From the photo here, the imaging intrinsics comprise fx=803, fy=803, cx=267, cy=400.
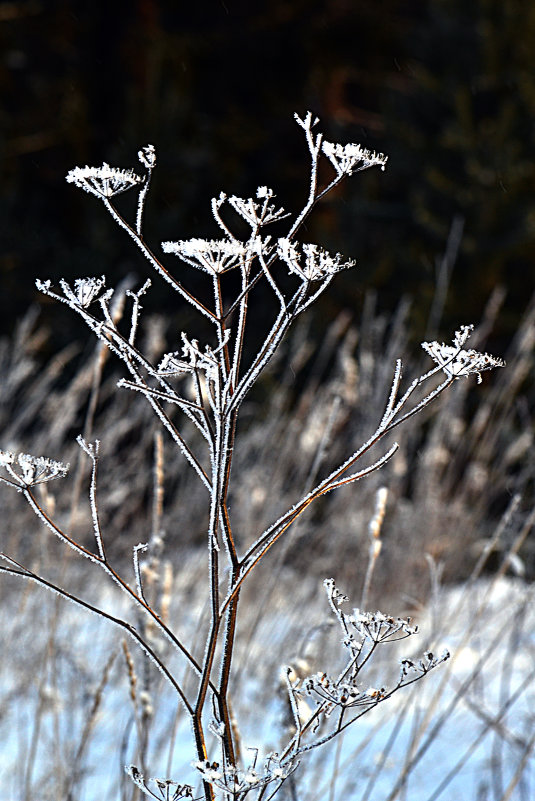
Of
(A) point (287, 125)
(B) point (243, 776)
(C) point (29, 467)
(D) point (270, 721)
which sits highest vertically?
(A) point (287, 125)

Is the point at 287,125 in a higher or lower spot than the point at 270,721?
higher

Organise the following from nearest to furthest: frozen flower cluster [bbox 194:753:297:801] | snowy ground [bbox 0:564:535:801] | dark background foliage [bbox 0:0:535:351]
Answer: frozen flower cluster [bbox 194:753:297:801] < snowy ground [bbox 0:564:535:801] < dark background foliage [bbox 0:0:535:351]

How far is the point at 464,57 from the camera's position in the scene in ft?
14.4

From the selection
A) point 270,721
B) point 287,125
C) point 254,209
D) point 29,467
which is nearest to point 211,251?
point 254,209

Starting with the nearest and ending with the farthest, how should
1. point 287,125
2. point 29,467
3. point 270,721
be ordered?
point 29,467, point 270,721, point 287,125

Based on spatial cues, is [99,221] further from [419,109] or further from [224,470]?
[224,470]

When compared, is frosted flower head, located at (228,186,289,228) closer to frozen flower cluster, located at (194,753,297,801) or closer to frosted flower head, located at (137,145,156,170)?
frosted flower head, located at (137,145,156,170)

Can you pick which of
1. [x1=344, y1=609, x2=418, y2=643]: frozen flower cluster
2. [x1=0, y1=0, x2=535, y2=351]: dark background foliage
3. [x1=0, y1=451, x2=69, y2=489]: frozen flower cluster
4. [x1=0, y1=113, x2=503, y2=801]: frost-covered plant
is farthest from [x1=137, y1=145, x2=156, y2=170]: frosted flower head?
[x1=0, y1=0, x2=535, y2=351]: dark background foliage

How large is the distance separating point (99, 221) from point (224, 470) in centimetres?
456

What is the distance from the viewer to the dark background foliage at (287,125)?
4.16 meters

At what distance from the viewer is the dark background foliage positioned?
4.16 m

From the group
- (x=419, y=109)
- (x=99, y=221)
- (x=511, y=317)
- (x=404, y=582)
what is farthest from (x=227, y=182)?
(x=404, y=582)

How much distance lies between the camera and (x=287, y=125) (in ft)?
20.1

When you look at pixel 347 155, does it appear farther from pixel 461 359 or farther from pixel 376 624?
pixel 376 624
